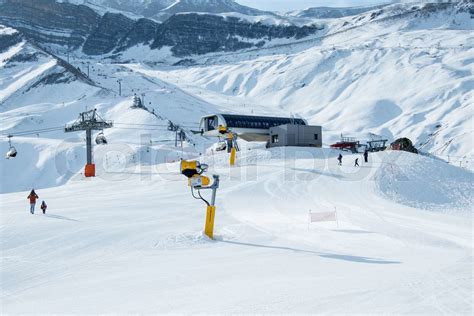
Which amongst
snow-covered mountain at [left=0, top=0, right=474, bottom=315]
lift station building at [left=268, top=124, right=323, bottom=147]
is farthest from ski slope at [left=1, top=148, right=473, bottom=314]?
lift station building at [left=268, top=124, right=323, bottom=147]

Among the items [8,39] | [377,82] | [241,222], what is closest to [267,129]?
[241,222]

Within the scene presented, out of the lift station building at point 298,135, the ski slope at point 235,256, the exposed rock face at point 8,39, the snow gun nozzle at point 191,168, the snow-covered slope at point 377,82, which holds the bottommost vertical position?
the ski slope at point 235,256

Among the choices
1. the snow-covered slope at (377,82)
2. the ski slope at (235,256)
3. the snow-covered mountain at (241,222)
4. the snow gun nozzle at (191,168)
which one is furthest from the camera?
the snow-covered slope at (377,82)

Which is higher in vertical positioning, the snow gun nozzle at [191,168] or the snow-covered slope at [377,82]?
the snow-covered slope at [377,82]

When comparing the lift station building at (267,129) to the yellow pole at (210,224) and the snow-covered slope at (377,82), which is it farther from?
the yellow pole at (210,224)

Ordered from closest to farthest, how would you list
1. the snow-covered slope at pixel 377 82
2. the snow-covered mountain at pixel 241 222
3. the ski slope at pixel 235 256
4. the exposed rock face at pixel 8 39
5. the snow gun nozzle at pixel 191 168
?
the ski slope at pixel 235 256, the snow-covered mountain at pixel 241 222, the snow gun nozzle at pixel 191 168, the snow-covered slope at pixel 377 82, the exposed rock face at pixel 8 39

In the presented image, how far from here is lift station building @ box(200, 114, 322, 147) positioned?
52688 mm

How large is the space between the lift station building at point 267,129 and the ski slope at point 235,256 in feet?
79.2

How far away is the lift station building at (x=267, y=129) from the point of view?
52688 millimetres

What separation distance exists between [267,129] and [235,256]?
48224mm

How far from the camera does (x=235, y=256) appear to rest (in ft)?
43.0

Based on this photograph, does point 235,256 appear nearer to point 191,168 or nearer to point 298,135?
point 191,168

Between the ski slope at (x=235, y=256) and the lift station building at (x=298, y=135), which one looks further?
the lift station building at (x=298, y=135)

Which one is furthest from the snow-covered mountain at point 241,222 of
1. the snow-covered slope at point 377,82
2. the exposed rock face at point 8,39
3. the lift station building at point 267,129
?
the exposed rock face at point 8,39
